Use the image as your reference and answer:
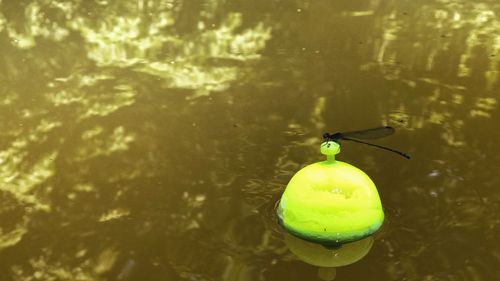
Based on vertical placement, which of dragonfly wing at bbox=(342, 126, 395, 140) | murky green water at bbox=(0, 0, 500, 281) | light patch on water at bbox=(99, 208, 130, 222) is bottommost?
light patch on water at bbox=(99, 208, 130, 222)

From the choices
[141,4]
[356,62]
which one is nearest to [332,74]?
[356,62]

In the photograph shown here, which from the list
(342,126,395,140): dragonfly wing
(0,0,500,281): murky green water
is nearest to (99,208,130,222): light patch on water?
(0,0,500,281): murky green water

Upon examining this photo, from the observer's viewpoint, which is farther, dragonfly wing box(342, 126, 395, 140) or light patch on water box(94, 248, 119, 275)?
dragonfly wing box(342, 126, 395, 140)

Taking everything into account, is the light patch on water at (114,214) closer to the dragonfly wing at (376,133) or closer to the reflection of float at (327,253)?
the reflection of float at (327,253)

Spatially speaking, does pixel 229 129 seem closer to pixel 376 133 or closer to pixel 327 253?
pixel 376 133

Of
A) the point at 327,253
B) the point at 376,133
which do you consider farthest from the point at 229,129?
the point at 327,253

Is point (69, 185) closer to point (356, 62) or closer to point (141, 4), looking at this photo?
point (356, 62)

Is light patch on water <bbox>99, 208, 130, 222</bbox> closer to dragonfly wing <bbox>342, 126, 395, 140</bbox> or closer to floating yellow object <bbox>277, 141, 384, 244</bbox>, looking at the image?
floating yellow object <bbox>277, 141, 384, 244</bbox>
